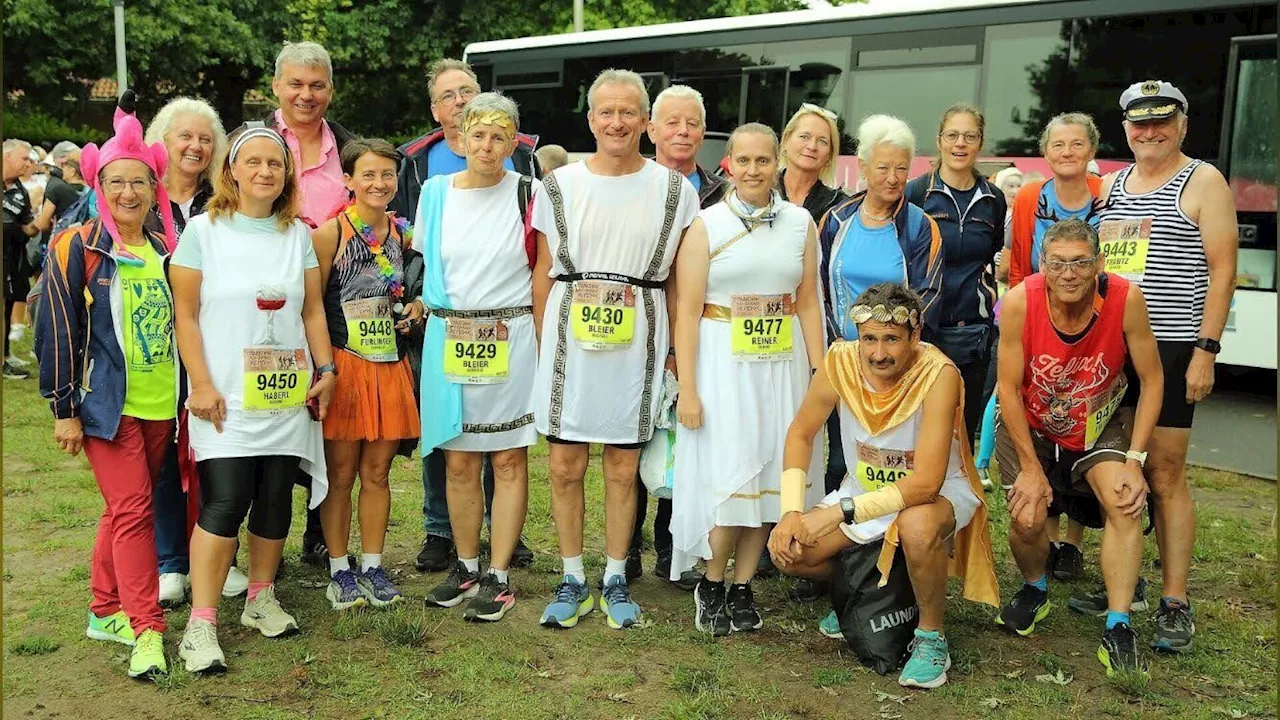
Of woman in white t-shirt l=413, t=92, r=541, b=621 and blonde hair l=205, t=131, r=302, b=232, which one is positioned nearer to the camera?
blonde hair l=205, t=131, r=302, b=232

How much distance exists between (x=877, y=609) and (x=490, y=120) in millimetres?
2154

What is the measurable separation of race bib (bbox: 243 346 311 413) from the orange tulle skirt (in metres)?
0.24

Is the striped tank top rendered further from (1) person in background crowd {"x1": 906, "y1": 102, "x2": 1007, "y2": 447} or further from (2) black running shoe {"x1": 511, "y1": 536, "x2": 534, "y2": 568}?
(2) black running shoe {"x1": 511, "y1": 536, "x2": 534, "y2": 568}

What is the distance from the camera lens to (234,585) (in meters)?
4.57

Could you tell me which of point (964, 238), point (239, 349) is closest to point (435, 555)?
point (239, 349)

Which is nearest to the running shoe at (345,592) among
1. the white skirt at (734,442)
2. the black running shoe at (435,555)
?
the black running shoe at (435,555)

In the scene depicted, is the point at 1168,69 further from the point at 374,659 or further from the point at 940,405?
the point at 374,659

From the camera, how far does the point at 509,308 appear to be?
4.21 meters

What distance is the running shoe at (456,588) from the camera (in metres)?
4.43

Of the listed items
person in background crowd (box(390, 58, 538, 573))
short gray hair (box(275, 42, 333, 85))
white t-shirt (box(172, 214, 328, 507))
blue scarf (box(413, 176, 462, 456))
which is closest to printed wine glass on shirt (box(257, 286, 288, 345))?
white t-shirt (box(172, 214, 328, 507))

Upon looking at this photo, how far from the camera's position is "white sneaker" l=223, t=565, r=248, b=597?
4.55 m

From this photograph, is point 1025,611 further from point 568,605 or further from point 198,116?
point 198,116

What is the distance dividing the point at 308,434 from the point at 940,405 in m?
2.13

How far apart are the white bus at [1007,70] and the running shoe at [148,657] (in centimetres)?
770
